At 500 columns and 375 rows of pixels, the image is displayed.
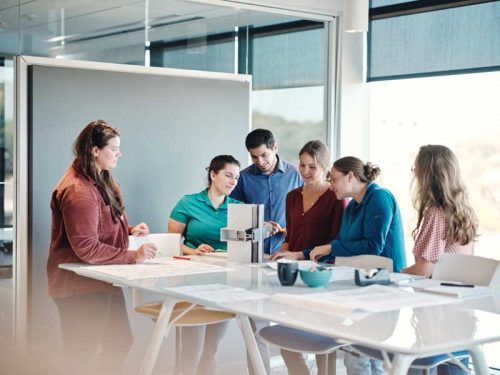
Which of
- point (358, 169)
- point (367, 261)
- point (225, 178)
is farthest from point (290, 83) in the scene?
point (367, 261)

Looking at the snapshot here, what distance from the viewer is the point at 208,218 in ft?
14.9

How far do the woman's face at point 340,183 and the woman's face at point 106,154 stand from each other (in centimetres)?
106

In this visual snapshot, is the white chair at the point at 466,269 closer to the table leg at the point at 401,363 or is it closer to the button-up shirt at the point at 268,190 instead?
the table leg at the point at 401,363

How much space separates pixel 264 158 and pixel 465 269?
1663 mm

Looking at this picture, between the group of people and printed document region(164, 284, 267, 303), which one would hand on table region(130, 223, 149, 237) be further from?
printed document region(164, 284, 267, 303)

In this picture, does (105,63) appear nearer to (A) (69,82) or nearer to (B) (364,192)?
(A) (69,82)

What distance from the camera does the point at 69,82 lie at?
16.2 feet

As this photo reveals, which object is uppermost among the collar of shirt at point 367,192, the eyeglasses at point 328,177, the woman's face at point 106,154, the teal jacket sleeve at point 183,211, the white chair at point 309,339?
the woman's face at point 106,154

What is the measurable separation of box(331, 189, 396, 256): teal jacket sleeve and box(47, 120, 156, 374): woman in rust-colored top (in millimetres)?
977

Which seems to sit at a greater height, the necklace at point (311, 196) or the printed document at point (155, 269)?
the necklace at point (311, 196)

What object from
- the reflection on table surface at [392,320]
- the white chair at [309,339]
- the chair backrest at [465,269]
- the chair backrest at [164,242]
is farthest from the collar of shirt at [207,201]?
the chair backrest at [465,269]

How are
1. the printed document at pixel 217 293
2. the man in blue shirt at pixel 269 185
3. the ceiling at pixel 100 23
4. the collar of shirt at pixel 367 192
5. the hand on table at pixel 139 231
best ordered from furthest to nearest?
the man in blue shirt at pixel 269 185 < the ceiling at pixel 100 23 < the hand on table at pixel 139 231 < the collar of shirt at pixel 367 192 < the printed document at pixel 217 293

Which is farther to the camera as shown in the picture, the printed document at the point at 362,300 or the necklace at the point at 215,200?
the necklace at the point at 215,200

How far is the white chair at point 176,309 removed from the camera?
12.5 ft
